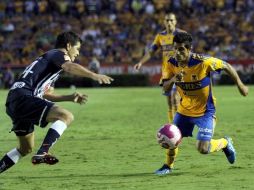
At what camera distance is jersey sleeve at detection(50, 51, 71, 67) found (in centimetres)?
962

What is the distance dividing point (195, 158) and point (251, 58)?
30.8 m

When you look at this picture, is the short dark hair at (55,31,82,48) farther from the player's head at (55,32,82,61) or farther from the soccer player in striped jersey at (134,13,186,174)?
the soccer player in striped jersey at (134,13,186,174)

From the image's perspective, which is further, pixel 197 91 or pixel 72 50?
pixel 197 91

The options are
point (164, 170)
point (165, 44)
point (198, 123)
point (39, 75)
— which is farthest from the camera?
point (165, 44)

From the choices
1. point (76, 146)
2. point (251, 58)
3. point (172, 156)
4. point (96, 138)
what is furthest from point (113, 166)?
point (251, 58)

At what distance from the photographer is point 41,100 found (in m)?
9.67

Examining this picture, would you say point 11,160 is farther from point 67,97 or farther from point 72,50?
point 72,50

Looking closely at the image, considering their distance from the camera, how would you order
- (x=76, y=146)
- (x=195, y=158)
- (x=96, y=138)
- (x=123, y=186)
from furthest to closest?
1. (x=96, y=138)
2. (x=76, y=146)
3. (x=195, y=158)
4. (x=123, y=186)

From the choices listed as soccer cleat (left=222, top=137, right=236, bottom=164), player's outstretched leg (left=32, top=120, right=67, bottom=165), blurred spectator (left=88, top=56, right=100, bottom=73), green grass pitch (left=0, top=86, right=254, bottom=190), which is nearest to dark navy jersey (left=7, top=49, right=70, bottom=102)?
player's outstretched leg (left=32, top=120, right=67, bottom=165)

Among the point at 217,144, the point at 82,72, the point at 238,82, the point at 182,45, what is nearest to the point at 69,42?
the point at 82,72

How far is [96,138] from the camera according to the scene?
53.3 ft

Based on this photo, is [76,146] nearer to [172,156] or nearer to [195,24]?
[172,156]

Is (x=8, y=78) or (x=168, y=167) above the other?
(x=168, y=167)

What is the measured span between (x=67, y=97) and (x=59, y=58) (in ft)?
2.16
